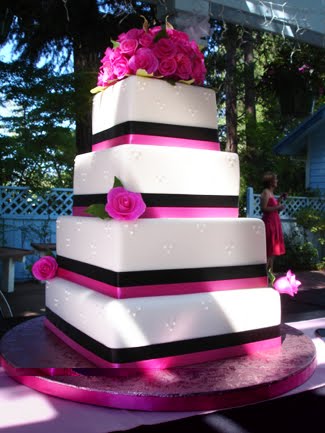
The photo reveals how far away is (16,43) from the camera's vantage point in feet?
27.7

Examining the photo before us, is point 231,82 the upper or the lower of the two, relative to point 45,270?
upper

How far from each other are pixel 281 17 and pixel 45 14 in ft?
15.5

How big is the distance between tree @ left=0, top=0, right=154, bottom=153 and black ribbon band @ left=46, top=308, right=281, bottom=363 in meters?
5.60

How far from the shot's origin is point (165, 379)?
2.06 metres

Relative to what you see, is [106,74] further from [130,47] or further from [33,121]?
[33,121]

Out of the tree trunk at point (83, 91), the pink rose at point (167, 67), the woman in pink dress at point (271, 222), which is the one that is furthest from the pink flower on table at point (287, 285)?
the tree trunk at point (83, 91)

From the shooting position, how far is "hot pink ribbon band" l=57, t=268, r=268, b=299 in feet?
7.18

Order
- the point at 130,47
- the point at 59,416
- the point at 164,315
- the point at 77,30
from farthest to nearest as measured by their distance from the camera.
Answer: the point at 77,30, the point at 130,47, the point at 164,315, the point at 59,416

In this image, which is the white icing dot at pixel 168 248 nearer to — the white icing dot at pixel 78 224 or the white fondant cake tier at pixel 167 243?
the white fondant cake tier at pixel 167 243

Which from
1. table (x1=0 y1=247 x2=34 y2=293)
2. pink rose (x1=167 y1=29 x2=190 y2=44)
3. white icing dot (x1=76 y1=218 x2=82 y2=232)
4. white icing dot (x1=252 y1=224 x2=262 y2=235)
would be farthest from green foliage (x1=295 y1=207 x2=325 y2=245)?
white icing dot (x1=76 y1=218 x2=82 y2=232)

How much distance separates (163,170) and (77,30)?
649 centimetres

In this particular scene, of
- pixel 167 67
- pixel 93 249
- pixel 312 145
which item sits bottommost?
pixel 93 249

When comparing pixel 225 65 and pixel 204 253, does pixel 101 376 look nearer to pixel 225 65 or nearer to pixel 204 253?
pixel 204 253

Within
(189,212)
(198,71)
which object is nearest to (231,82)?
(198,71)
